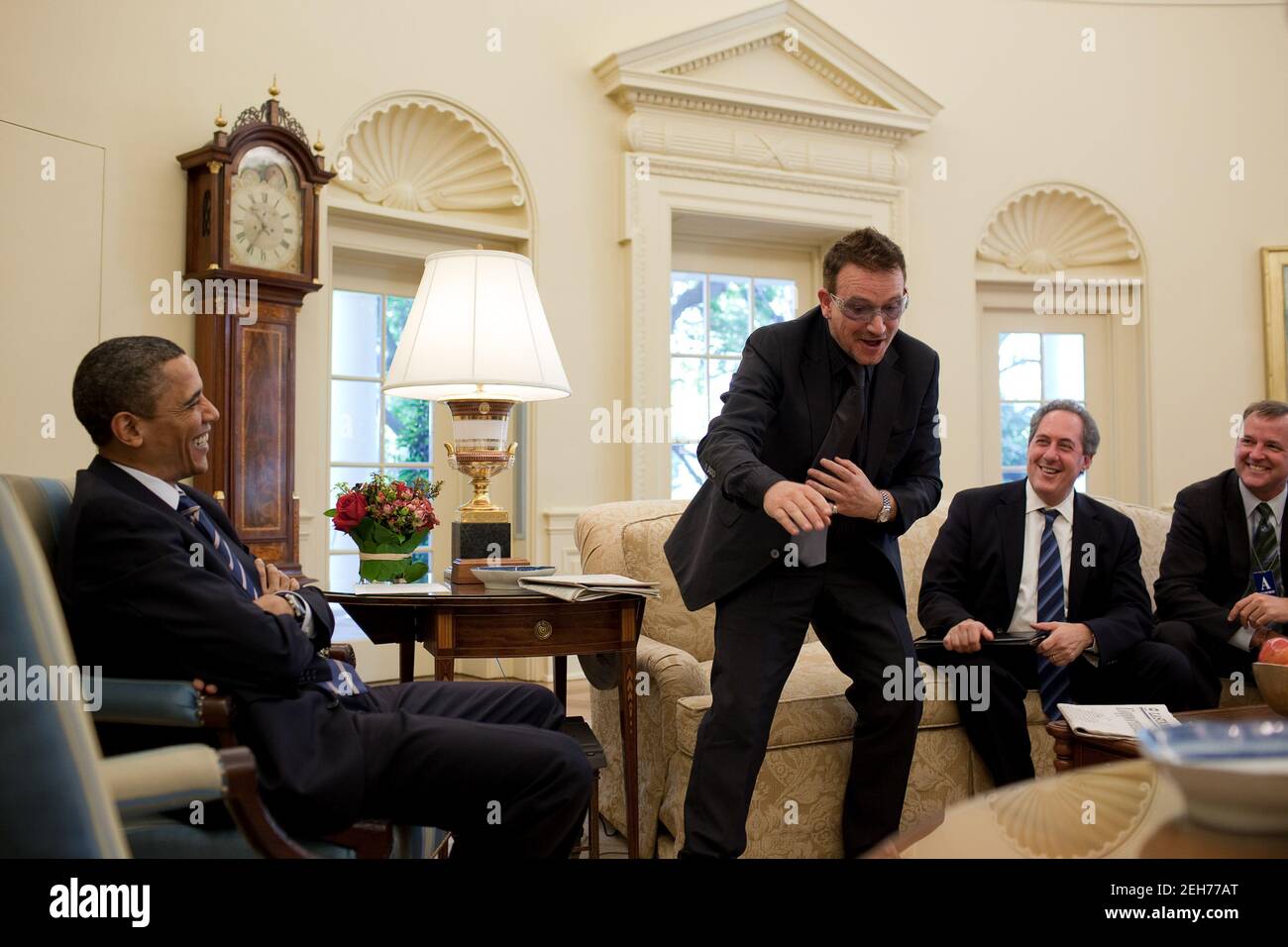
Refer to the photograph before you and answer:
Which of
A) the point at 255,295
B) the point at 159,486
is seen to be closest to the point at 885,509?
the point at 159,486

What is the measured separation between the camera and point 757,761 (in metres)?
2.38

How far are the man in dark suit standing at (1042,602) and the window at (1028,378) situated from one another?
3775 millimetres

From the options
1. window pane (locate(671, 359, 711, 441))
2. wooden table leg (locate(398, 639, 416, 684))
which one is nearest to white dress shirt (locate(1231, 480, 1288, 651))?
wooden table leg (locate(398, 639, 416, 684))

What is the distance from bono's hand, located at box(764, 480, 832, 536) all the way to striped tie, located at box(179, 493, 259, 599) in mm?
989

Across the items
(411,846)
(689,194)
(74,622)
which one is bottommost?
(411,846)

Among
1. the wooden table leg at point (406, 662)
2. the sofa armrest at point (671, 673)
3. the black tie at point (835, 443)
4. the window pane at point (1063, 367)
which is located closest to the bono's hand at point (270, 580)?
the wooden table leg at point (406, 662)

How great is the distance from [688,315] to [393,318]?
1.68m

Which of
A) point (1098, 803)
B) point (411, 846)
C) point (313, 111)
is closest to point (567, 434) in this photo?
point (313, 111)

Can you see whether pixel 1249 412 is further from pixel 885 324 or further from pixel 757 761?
pixel 757 761

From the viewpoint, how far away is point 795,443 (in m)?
2.50

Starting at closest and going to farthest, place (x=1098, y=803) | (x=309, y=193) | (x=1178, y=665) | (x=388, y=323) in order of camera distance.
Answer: (x=1098, y=803) → (x=1178, y=665) → (x=309, y=193) → (x=388, y=323)

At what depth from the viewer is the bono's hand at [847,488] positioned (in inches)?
89.6

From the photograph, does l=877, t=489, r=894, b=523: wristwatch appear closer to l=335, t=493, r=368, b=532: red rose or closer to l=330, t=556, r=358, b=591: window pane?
l=335, t=493, r=368, b=532: red rose

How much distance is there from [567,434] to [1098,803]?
4594mm
